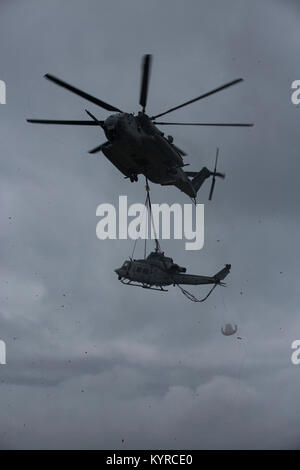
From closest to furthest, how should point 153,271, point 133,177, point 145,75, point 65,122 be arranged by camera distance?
point 145,75 < point 65,122 < point 133,177 < point 153,271

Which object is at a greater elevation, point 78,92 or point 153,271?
point 78,92

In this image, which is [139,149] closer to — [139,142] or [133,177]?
[139,142]

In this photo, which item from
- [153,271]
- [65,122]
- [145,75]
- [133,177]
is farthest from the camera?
[153,271]

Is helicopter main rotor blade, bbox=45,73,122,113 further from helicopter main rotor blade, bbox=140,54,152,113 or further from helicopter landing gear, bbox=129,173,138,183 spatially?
helicopter landing gear, bbox=129,173,138,183

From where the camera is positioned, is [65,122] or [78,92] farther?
[65,122]

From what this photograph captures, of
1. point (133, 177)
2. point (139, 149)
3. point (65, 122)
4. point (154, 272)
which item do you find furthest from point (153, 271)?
point (65, 122)

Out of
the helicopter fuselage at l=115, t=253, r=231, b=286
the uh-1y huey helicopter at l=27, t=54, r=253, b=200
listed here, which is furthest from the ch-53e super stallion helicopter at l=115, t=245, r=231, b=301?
the uh-1y huey helicopter at l=27, t=54, r=253, b=200

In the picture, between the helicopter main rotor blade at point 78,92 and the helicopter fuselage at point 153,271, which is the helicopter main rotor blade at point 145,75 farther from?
the helicopter fuselage at point 153,271

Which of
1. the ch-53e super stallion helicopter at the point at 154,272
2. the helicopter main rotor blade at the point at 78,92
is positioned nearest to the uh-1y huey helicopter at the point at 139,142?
the helicopter main rotor blade at the point at 78,92

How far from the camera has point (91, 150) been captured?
101 ft

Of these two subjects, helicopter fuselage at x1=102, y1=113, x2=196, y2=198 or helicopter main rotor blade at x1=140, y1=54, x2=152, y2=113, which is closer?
helicopter main rotor blade at x1=140, y1=54, x2=152, y2=113
